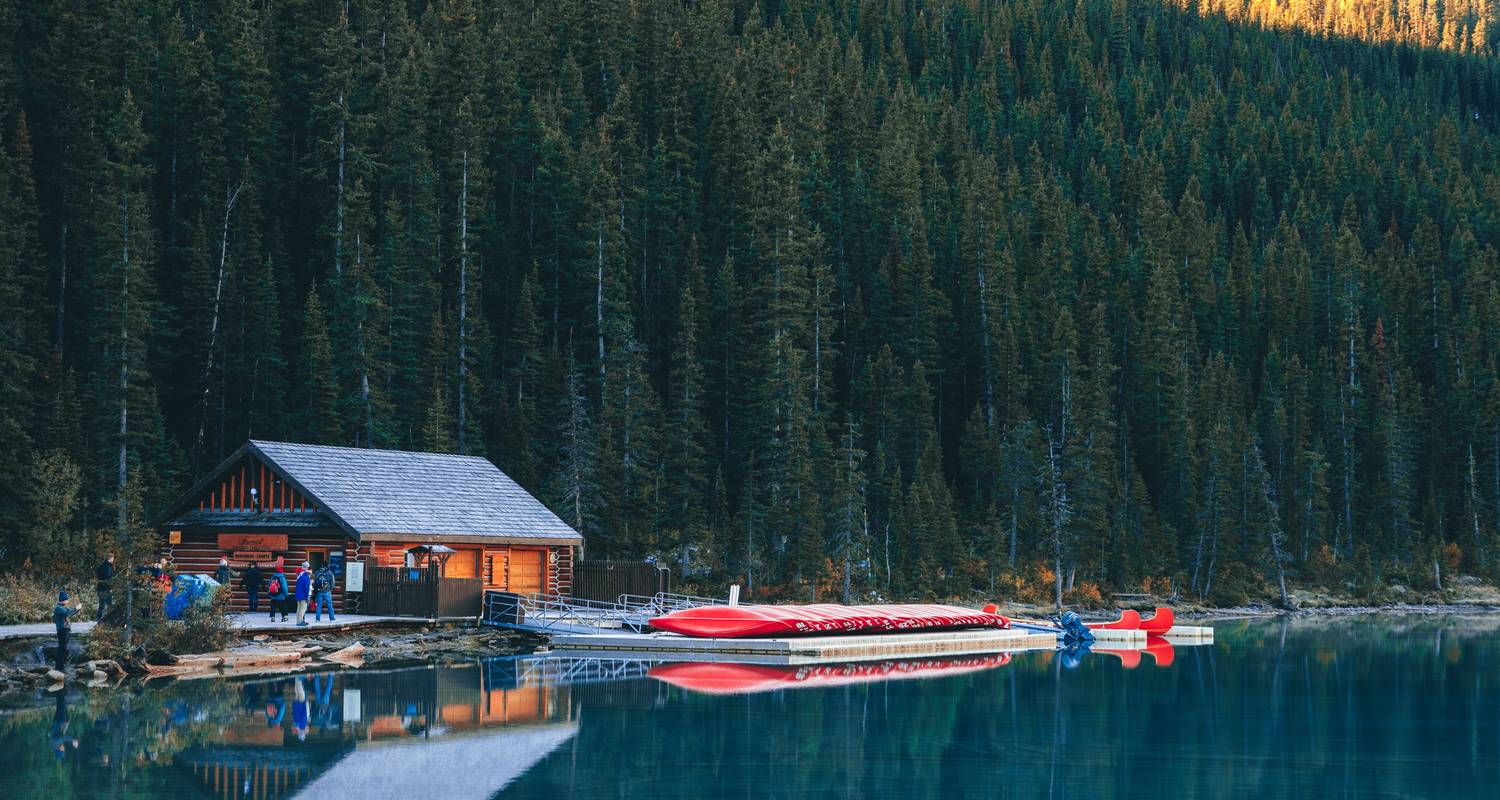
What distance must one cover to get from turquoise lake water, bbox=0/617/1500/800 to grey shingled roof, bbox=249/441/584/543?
7520 mm

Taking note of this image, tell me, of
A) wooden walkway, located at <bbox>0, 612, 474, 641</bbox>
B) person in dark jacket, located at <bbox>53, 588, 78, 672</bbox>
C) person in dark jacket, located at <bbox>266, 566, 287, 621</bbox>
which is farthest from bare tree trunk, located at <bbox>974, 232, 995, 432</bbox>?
person in dark jacket, located at <bbox>53, 588, 78, 672</bbox>

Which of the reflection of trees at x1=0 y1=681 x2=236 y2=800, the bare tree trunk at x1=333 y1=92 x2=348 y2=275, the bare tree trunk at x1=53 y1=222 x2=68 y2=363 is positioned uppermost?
the bare tree trunk at x1=333 y1=92 x2=348 y2=275

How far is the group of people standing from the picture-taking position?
44.4m

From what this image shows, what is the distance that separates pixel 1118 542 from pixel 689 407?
1021 inches

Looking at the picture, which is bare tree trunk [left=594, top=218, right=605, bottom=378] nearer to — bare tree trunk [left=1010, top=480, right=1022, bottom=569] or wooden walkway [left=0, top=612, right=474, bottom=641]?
bare tree trunk [left=1010, top=480, right=1022, bottom=569]

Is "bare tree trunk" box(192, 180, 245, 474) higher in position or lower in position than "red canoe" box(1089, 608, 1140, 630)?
higher

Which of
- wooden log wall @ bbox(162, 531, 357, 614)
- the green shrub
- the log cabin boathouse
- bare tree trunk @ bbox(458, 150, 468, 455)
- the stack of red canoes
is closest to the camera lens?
the green shrub

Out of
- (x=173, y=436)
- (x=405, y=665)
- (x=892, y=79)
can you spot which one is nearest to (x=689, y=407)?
(x=173, y=436)

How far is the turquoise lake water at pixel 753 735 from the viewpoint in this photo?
2345 cm

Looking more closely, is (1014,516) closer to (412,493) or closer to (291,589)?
(412,493)

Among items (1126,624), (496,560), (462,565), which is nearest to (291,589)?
(462,565)

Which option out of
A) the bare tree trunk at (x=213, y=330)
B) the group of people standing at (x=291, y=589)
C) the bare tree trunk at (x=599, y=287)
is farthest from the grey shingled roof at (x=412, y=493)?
the bare tree trunk at (x=599, y=287)

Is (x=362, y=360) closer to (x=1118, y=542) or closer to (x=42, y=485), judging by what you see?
(x=42, y=485)

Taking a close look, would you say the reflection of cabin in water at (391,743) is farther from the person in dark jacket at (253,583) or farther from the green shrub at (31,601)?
the person in dark jacket at (253,583)
